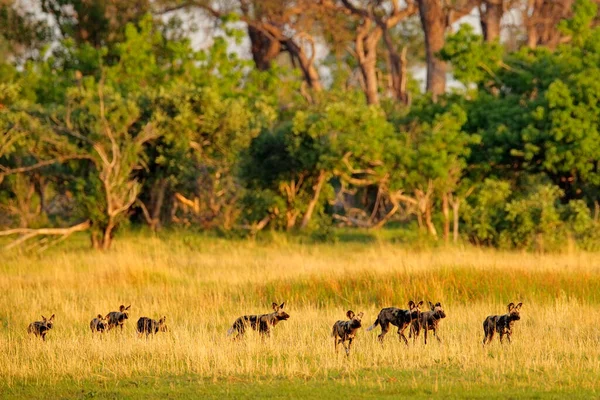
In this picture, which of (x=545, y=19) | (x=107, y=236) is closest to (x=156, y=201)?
(x=107, y=236)

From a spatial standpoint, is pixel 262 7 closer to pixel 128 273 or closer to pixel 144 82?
pixel 144 82

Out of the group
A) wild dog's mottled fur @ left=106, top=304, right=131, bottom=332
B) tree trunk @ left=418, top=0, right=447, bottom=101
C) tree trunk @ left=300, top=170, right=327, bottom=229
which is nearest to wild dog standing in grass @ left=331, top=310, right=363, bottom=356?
wild dog's mottled fur @ left=106, top=304, right=131, bottom=332

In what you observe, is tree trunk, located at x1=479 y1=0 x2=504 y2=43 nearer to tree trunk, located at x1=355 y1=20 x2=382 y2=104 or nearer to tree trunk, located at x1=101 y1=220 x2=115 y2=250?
tree trunk, located at x1=355 y1=20 x2=382 y2=104

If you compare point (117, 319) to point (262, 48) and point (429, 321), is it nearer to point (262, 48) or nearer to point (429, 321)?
point (429, 321)

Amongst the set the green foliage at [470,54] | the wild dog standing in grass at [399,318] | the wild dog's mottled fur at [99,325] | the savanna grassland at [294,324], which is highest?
the green foliage at [470,54]

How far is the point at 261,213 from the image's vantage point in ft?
105

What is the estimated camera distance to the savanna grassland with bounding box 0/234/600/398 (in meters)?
11.2

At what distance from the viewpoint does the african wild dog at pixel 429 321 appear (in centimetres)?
1351

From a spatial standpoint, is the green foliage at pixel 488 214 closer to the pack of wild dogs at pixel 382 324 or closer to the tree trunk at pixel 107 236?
the tree trunk at pixel 107 236

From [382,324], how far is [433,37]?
33.0m

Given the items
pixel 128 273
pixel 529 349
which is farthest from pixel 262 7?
pixel 529 349

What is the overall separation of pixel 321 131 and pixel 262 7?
1744 cm

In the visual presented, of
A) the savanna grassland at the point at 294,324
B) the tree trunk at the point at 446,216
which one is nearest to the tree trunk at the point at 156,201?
the savanna grassland at the point at 294,324

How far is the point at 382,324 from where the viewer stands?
45.0ft
